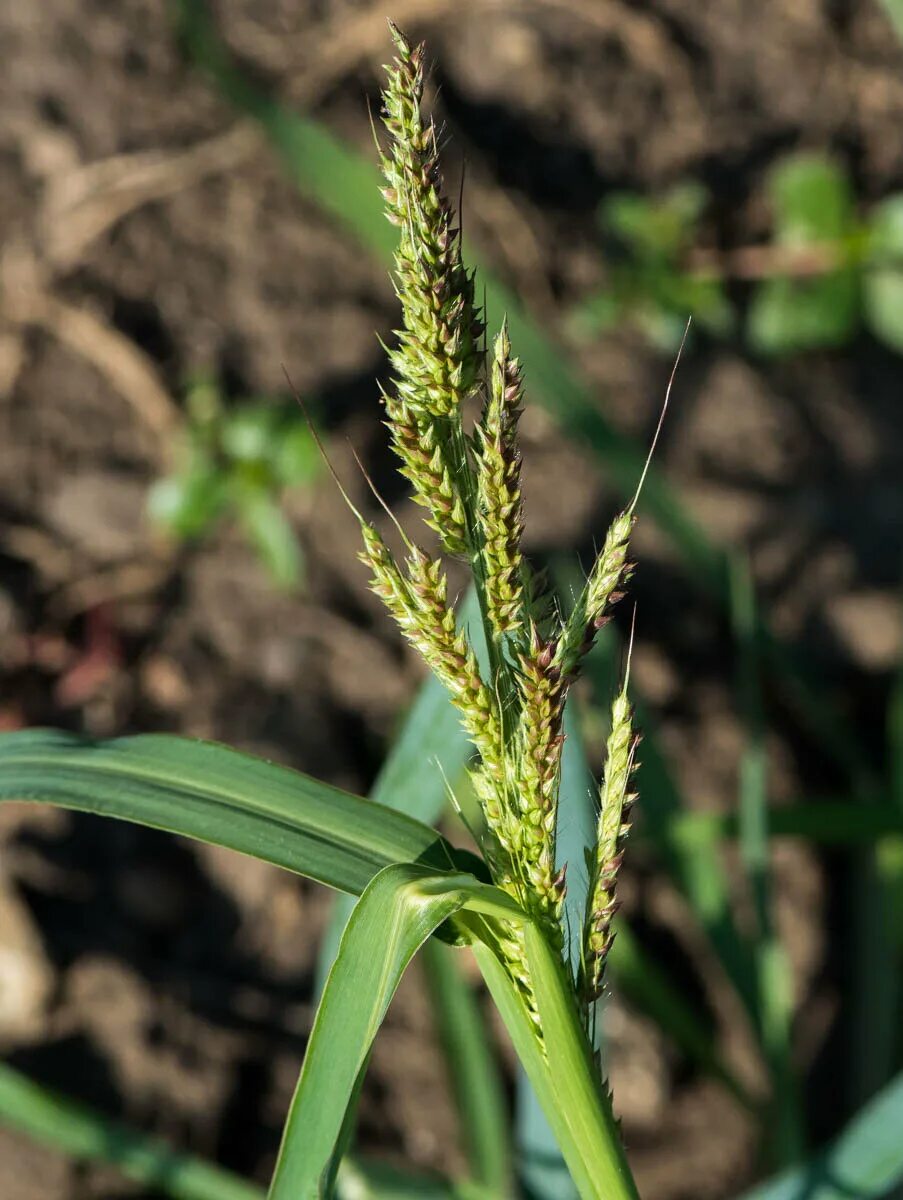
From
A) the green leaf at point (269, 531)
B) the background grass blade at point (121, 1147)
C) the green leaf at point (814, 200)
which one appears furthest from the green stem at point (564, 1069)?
the green leaf at point (814, 200)

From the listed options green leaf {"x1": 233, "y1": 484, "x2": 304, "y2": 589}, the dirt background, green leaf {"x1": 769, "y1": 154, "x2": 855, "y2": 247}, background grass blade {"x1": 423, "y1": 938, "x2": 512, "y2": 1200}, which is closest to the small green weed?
green leaf {"x1": 233, "y1": 484, "x2": 304, "y2": 589}

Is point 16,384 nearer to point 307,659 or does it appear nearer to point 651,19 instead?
point 307,659

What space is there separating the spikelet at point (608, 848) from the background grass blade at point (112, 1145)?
3.26 ft

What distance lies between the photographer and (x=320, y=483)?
2.14 metres

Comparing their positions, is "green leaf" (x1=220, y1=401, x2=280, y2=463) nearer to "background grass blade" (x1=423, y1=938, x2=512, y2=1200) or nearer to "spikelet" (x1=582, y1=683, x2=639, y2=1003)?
"background grass blade" (x1=423, y1=938, x2=512, y2=1200)

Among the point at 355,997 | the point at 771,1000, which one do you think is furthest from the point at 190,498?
the point at 355,997

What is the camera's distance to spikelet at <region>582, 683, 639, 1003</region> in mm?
582

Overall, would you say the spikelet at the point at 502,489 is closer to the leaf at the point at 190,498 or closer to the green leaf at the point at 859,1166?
the green leaf at the point at 859,1166

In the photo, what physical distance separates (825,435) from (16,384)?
1.63m

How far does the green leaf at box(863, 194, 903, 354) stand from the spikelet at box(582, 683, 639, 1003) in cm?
190

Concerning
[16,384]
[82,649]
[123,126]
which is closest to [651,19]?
[123,126]

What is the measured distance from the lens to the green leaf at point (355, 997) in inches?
23.7

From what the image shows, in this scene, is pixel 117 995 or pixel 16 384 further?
pixel 16 384

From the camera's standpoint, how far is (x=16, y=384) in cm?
215
